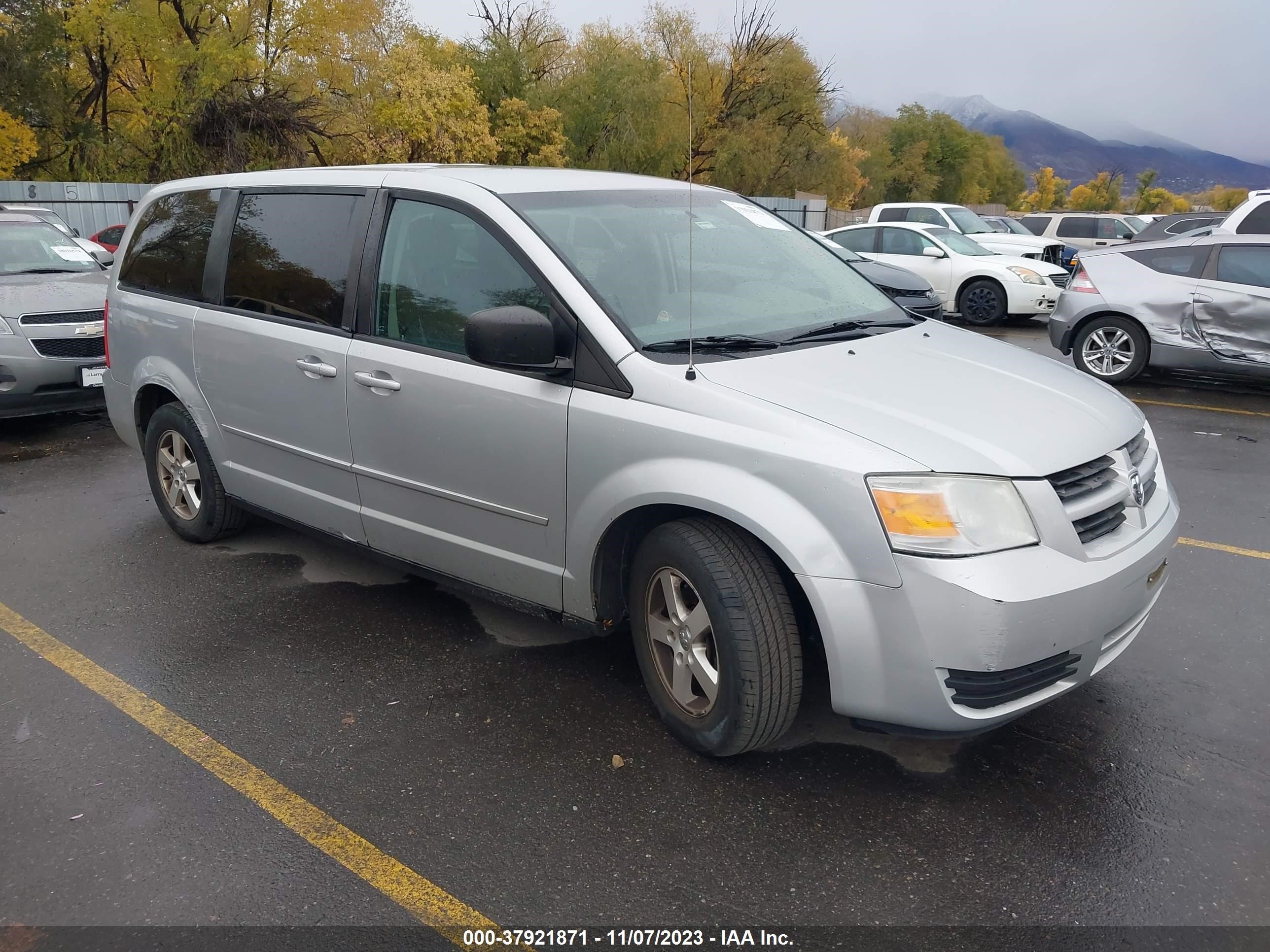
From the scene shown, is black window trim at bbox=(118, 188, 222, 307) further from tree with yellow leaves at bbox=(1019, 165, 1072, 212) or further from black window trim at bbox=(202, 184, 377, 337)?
tree with yellow leaves at bbox=(1019, 165, 1072, 212)

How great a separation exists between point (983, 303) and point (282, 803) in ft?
43.1

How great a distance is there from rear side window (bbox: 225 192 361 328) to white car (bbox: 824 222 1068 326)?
10.6 meters

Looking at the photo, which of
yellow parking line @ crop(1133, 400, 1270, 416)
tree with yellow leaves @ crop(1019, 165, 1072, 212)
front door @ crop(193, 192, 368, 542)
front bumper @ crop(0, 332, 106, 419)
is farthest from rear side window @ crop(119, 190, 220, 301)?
tree with yellow leaves @ crop(1019, 165, 1072, 212)

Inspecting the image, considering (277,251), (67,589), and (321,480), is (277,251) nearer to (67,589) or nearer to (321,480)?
(321,480)

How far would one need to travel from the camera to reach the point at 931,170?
83125 mm

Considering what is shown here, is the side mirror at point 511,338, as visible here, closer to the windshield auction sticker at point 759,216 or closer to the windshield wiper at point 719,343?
the windshield wiper at point 719,343

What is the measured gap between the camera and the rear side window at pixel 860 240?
14.9m

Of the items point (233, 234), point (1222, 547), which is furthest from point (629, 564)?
point (1222, 547)

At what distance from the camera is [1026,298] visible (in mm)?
13992

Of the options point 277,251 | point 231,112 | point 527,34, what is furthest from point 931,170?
point 277,251

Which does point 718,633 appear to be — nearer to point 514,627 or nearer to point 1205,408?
point 514,627

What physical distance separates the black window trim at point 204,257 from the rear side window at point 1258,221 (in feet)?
33.7

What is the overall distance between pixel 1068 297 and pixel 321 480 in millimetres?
8121

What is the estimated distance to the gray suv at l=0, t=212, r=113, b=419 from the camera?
7434mm
